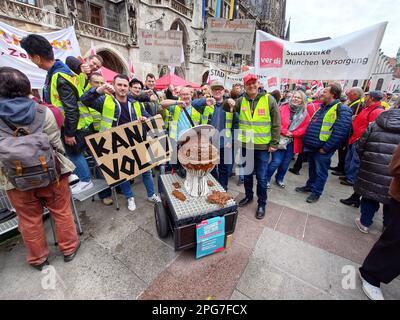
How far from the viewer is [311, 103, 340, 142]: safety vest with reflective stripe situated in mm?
3109

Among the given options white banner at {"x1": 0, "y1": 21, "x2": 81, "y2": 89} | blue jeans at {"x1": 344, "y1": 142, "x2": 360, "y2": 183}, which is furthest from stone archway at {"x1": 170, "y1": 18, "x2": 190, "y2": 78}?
blue jeans at {"x1": 344, "y1": 142, "x2": 360, "y2": 183}

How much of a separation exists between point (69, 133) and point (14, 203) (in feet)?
3.78

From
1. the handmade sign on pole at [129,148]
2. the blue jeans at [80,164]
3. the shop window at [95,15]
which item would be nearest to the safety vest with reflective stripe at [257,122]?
the handmade sign on pole at [129,148]

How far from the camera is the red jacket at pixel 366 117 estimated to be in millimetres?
3830

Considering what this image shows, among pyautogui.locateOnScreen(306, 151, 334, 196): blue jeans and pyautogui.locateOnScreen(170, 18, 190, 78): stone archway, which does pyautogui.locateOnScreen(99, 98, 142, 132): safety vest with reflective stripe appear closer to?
pyautogui.locateOnScreen(306, 151, 334, 196): blue jeans

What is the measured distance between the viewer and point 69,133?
2.62m

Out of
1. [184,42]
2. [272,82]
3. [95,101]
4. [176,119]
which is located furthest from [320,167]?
[184,42]

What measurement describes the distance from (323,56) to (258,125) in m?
2.24

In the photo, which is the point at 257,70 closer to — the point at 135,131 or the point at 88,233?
the point at 135,131

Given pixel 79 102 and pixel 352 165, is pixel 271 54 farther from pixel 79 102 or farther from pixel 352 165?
pixel 79 102

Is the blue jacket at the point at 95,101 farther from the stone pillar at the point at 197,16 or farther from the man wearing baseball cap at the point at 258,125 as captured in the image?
the stone pillar at the point at 197,16

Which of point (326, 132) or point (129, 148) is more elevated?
point (326, 132)

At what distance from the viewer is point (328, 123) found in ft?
10.4
